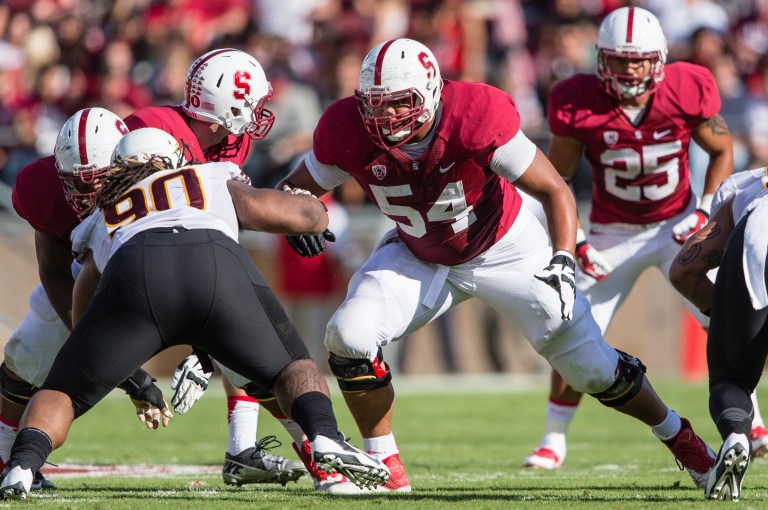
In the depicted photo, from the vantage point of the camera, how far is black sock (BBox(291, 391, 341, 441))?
4289mm

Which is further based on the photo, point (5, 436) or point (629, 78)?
point (629, 78)

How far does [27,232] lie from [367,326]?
22.8 ft

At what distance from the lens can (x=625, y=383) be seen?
4965 mm

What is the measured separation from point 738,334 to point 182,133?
2.45m

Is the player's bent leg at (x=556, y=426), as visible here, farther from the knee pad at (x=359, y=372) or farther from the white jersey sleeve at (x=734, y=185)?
the white jersey sleeve at (x=734, y=185)

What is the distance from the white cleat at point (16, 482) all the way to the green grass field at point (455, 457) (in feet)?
0.25

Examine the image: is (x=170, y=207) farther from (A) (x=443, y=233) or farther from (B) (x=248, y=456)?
(B) (x=248, y=456)

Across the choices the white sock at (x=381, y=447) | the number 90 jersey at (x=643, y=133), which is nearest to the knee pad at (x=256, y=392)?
the white sock at (x=381, y=447)

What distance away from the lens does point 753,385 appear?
170 inches

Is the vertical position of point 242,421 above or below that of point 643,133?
below

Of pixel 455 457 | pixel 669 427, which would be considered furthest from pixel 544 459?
pixel 669 427

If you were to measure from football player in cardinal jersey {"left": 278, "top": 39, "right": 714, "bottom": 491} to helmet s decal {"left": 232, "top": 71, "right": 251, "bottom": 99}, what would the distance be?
0.49 meters

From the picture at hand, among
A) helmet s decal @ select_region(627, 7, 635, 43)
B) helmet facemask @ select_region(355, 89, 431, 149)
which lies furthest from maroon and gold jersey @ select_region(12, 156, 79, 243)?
helmet s decal @ select_region(627, 7, 635, 43)

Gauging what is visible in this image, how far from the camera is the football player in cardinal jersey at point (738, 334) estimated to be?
162 inches
